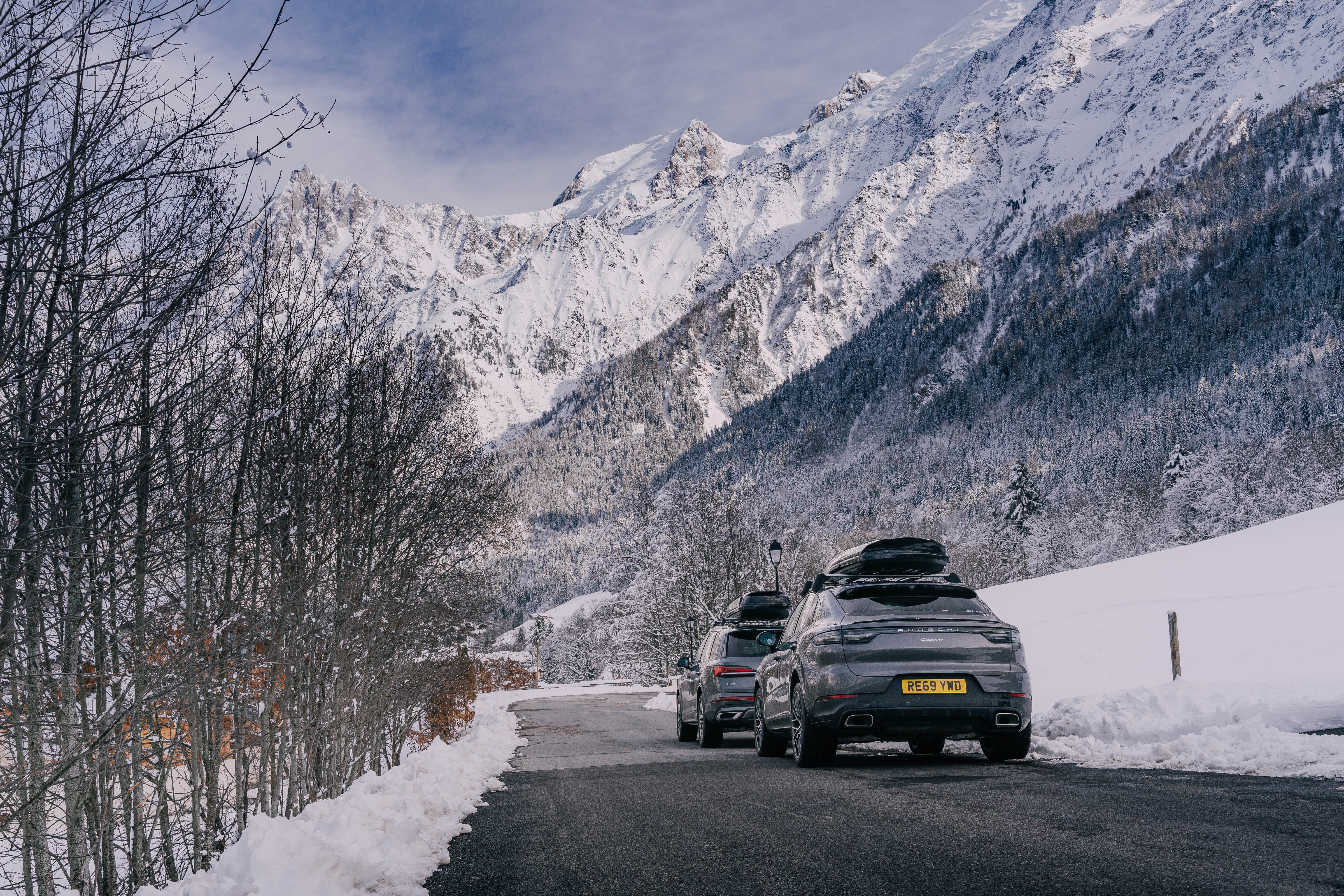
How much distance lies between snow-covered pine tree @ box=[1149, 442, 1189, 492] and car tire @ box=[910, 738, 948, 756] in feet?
260

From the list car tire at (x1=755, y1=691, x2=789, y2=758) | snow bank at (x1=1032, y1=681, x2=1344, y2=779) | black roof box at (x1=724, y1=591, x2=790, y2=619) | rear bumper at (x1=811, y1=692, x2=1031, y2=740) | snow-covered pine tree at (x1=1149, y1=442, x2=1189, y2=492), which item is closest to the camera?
snow bank at (x1=1032, y1=681, x2=1344, y2=779)

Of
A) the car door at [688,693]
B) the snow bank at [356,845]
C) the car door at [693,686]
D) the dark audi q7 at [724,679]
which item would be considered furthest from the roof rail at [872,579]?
the car door at [688,693]

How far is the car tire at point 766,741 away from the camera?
1132 cm

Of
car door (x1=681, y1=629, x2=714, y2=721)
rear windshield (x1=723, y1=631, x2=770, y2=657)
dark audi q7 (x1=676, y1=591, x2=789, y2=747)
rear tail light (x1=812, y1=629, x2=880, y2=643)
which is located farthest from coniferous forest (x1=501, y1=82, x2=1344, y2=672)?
rear tail light (x1=812, y1=629, x2=880, y2=643)

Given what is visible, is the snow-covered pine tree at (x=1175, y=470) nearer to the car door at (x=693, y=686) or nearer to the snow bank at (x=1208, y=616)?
the snow bank at (x=1208, y=616)

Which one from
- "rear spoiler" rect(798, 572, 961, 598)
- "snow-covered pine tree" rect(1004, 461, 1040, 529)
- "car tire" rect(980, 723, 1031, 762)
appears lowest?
"car tire" rect(980, 723, 1031, 762)

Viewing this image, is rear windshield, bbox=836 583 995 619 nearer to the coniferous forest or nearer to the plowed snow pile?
the plowed snow pile

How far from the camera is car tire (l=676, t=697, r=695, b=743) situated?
15914mm

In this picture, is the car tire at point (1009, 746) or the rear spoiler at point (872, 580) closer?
the car tire at point (1009, 746)

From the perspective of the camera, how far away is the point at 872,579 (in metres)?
9.57

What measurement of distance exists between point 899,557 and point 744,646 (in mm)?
2881

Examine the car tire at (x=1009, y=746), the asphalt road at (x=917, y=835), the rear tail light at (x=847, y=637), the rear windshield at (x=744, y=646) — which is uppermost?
the rear tail light at (x=847, y=637)

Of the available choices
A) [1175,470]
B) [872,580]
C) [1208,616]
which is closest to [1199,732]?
[872,580]

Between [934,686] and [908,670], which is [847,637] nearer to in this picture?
[908,670]
